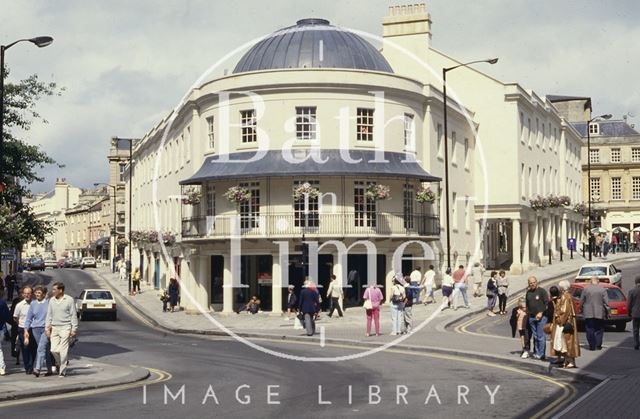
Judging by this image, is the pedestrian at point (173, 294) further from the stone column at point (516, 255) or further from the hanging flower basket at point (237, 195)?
the stone column at point (516, 255)

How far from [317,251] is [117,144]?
74.6 meters

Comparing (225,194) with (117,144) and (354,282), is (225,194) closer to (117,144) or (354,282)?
(354,282)

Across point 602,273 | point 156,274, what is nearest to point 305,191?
point 602,273

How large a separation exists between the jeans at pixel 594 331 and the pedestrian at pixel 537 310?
2186 millimetres

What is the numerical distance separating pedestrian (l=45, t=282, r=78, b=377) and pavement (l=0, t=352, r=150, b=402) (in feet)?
1.55

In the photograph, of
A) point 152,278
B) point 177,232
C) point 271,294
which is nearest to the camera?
point 271,294

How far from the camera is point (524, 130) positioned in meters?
52.7

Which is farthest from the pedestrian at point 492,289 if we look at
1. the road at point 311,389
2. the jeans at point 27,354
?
the jeans at point 27,354

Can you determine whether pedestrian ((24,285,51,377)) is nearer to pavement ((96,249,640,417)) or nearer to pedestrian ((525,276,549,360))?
pavement ((96,249,640,417))

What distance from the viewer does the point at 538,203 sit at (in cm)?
5197

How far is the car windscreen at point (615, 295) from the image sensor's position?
26.4 meters

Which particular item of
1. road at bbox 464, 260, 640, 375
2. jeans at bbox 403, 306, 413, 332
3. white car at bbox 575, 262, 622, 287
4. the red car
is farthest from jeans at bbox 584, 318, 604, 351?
white car at bbox 575, 262, 622, 287

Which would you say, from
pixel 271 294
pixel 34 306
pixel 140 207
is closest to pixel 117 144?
pixel 140 207

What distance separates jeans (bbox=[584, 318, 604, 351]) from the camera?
20266mm
